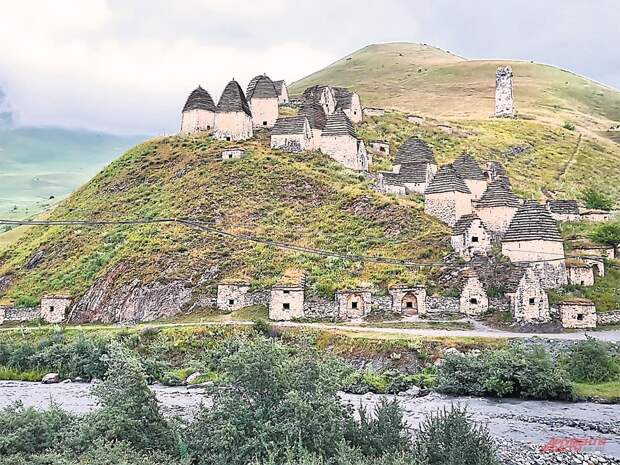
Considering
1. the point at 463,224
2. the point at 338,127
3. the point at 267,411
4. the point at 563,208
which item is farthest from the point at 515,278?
the point at 338,127

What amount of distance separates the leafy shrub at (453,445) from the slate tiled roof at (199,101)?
154ft

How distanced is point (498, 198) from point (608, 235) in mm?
6295

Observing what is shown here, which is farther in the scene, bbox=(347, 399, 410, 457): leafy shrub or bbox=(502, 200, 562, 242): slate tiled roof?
bbox=(502, 200, 562, 242): slate tiled roof

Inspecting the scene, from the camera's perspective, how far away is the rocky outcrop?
3894cm

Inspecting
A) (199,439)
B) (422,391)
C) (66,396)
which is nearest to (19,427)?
(199,439)

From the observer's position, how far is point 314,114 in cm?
5588

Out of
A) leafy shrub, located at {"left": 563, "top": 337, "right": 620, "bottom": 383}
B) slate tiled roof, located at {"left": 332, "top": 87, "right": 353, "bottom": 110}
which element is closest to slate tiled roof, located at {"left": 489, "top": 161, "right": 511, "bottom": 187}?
slate tiled roof, located at {"left": 332, "top": 87, "right": 353, "bottom": 110}

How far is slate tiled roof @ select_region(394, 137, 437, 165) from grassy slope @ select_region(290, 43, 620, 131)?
39.2 m

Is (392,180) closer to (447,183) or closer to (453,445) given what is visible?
(447,183)

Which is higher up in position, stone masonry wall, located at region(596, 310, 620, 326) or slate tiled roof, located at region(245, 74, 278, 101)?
slate tiled roof, located at region(245, 74, 278, 101)

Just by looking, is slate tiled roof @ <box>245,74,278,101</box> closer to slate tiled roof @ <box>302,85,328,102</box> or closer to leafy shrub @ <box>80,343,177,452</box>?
slate tiled roof @ <box>302,85,328,102</box>

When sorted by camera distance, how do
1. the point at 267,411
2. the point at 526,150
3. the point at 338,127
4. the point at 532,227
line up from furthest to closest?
the point at 526,150
the point at 338,127
the point at 532,227
the point at 267,411

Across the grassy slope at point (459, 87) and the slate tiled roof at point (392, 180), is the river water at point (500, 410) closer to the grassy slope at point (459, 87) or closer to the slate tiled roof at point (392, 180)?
the slate tiled roof at point (392, 180)

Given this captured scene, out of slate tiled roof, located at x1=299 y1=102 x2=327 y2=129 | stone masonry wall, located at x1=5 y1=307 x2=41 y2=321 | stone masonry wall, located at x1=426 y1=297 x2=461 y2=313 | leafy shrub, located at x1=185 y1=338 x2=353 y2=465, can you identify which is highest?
slate tiled roof, located at x1=299 y1=102 x2=327 y2=129
